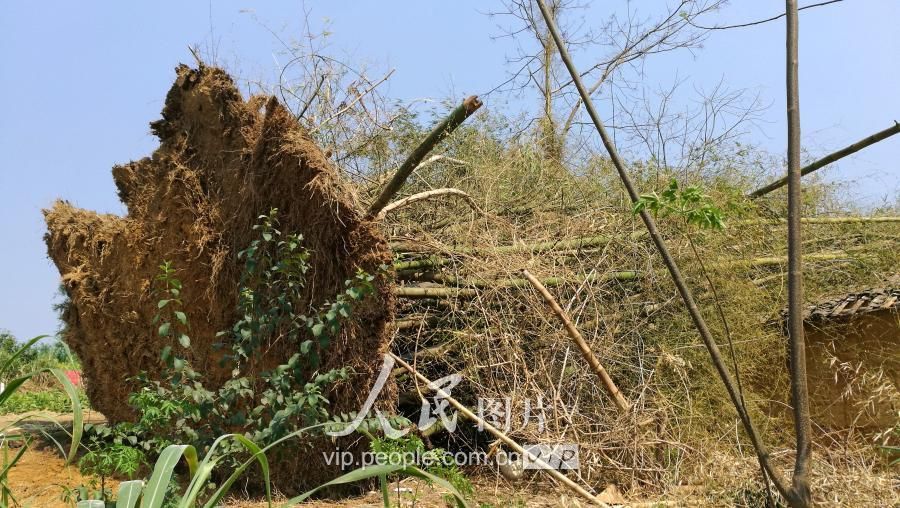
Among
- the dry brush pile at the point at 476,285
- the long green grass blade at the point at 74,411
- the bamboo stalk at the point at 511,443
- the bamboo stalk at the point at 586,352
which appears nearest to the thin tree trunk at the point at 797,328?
the dry brush pile at the point at 476,285

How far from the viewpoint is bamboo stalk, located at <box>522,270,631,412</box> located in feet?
18.1

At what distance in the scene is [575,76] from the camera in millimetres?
4168

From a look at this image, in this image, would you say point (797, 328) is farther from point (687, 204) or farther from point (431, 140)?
point (431, 140)

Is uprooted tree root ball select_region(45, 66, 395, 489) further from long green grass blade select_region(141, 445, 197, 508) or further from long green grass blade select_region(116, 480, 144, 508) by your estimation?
long green grass blade select_region(141, 445, 197, 508)

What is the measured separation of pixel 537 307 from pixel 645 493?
4.86 ft

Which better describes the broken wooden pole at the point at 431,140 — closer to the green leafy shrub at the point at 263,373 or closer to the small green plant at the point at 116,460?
the green leafy shrub at the point at 263,373

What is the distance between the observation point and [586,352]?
5.56 m

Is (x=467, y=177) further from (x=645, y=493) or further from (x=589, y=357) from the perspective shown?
(x=645, y=493)

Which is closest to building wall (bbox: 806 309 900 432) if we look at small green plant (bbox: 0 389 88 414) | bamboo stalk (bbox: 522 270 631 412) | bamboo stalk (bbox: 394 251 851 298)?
bamboo stalk (bbox: 394 251 851 298)

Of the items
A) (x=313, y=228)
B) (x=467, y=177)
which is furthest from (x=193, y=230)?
(x=467, y=177)

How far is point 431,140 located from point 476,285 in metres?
1.69

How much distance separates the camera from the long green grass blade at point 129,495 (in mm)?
2250

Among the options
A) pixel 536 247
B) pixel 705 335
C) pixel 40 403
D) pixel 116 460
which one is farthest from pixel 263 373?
pixel 40 403

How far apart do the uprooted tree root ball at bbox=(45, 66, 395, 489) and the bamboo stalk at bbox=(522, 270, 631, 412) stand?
1.08 m
